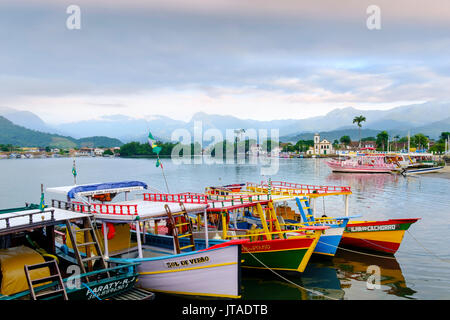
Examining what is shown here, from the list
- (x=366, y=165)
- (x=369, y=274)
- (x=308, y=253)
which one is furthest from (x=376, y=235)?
(x=366, y=165)

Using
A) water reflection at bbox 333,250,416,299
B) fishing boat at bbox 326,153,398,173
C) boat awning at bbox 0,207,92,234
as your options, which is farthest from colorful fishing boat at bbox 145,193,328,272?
fishing boat at bbox 326,153,398,173

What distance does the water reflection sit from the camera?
52.5 ft

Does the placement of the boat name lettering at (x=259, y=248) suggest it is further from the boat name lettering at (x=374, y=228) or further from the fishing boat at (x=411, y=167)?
the fishing boat at (x=411, y=167)

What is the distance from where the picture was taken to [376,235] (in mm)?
20438

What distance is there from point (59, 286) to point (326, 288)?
11.6m

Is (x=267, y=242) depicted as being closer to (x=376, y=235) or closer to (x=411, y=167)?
(x=376, y=235)

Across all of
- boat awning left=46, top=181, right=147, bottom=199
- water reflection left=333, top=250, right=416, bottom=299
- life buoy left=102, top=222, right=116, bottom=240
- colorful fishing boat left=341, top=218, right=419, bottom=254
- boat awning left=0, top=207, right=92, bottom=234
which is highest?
boat awning left=46, top=181, right=147, bottom=199

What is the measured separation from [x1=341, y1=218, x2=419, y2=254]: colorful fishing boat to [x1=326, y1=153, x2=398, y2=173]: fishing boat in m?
69.9

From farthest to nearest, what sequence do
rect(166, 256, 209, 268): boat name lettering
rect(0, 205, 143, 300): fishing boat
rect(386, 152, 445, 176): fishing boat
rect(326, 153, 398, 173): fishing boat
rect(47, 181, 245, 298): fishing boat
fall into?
rect(326, 153, 398, 173): fishing boat, rect(386, 152, 445, 176): fishing boat, rect(166, 256, 209, 268): boat name lettering, rect(47, 181, 245, 298): fishing boat, rect(0, 205, 143, 300): fishing boat

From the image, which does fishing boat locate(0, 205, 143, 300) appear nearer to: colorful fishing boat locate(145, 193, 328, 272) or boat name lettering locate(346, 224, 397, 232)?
colorful fishing boat locate(145, 193, 328, 272)

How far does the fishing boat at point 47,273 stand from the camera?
1100cm
